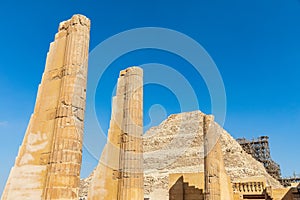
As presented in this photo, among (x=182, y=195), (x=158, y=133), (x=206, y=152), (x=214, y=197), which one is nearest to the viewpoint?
(x=214, y=197)

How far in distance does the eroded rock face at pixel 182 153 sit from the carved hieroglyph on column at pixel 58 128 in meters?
37.9

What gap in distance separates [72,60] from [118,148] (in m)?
4.48

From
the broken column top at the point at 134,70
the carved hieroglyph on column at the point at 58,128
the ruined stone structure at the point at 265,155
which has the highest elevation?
the ruined stone structure at the point at 265,155

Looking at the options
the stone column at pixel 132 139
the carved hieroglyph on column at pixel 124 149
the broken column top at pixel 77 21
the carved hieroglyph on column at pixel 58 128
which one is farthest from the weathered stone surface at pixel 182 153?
the broken column top at pixel 77 21

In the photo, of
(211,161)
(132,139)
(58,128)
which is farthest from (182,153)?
(58,128)

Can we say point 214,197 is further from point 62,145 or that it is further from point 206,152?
point 62,145

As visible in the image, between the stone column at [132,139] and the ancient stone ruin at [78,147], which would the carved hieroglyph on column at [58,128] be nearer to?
the ancient stone ruin at [78,147]

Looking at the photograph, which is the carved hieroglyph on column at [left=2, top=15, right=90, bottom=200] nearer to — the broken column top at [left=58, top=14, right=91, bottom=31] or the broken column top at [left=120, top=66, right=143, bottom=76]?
the broken column top at [left=58, top=14, right=91, bottom=31]

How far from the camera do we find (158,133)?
87688 millimetres

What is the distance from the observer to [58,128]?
6.72 metres

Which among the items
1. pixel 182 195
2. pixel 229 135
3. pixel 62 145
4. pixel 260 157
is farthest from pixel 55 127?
pixel 229 135

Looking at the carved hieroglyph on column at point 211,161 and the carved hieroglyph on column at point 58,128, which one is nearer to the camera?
the carved hieroglyph on column at point 58,128

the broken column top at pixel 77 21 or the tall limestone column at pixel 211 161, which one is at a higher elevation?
the broken column top at pixel 77 21

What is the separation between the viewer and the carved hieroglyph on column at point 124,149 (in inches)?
387
